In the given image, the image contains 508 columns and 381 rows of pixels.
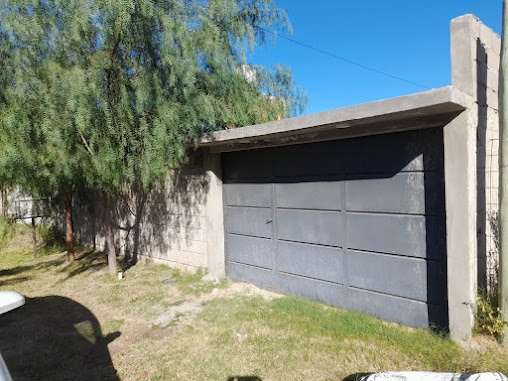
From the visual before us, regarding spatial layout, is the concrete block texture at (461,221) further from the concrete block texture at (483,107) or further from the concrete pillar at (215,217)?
the concrete pillar at (215,217)

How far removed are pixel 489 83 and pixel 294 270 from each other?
11.7ft

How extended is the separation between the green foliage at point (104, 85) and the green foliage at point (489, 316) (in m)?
4.43

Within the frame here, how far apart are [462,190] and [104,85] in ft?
16.8

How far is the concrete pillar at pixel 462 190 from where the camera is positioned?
146 inches

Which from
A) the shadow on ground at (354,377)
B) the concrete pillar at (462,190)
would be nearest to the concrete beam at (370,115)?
the concrete pillar at (462,190)

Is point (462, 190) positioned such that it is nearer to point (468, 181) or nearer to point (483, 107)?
point (468, 181)

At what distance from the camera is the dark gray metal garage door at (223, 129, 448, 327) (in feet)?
13.6

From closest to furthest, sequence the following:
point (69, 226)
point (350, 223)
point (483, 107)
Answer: point (483, 107), point (350, 223), point (69, 226)

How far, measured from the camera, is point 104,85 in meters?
5.58

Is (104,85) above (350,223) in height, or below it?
above

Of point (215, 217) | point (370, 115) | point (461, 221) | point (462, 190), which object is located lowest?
point (215, 217)

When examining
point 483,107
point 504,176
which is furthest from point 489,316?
point 483,107

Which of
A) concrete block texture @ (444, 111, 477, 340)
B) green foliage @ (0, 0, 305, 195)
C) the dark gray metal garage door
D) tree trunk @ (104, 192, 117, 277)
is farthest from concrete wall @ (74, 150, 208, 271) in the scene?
concrete block texture @ (444, 111, 477, 340)

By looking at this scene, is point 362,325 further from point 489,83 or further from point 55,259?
point 55,259
